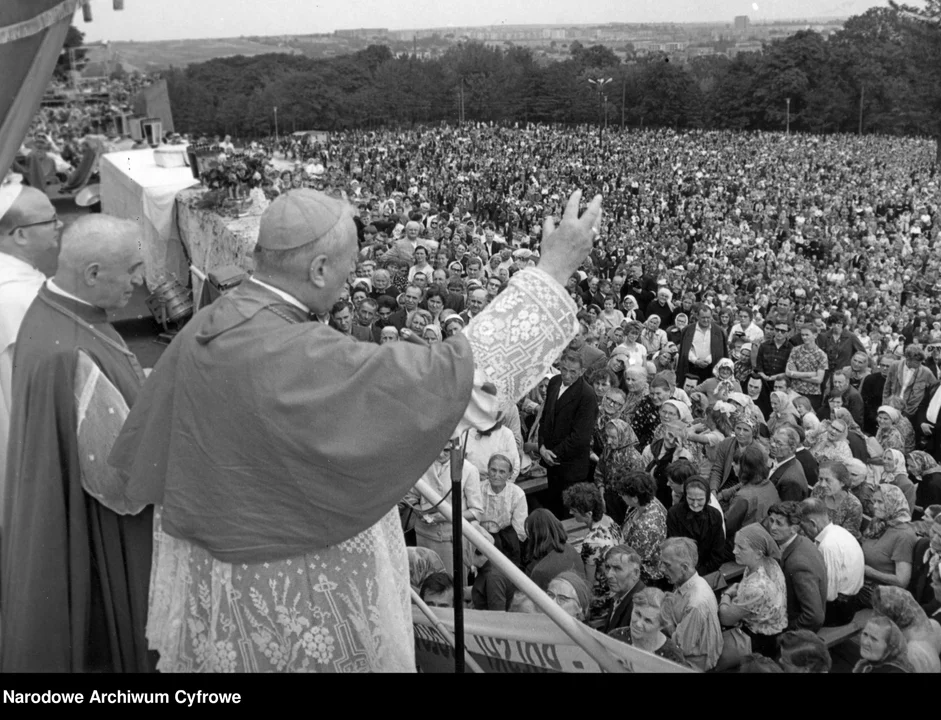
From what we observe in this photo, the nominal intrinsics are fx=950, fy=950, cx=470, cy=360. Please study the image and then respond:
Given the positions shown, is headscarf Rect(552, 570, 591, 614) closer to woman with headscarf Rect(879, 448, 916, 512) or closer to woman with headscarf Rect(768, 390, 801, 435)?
woman with headscarf Rect(879, 448, 916, 512)

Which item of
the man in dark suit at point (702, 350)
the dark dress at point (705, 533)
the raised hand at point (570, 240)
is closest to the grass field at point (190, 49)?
the raised hand at point (570, 240)

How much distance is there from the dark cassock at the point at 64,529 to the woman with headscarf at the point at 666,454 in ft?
11.4

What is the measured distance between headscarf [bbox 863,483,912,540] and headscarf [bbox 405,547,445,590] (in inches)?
81.0

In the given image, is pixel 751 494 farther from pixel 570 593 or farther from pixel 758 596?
pixel 570 593

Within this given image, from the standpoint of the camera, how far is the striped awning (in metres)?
1.81

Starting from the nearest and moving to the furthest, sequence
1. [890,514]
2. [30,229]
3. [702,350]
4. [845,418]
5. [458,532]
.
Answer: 1. [458,532]
2. [30,229]
3. [890,514]
4. [845,418]
5. [702,350]

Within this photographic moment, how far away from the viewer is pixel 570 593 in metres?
3.25

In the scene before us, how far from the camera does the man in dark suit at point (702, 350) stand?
768 cm

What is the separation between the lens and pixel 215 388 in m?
1.44

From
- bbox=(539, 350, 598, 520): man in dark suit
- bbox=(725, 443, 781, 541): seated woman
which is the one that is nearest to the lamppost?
bbox=(539, 350, 598, 520): man in dark suit

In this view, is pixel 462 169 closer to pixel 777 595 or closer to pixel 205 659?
pixel 777 595

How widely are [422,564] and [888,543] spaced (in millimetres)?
2094

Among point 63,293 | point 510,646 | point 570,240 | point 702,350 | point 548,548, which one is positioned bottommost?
point 702,350

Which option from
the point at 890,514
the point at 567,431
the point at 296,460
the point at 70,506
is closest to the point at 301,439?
the point at 296,460
